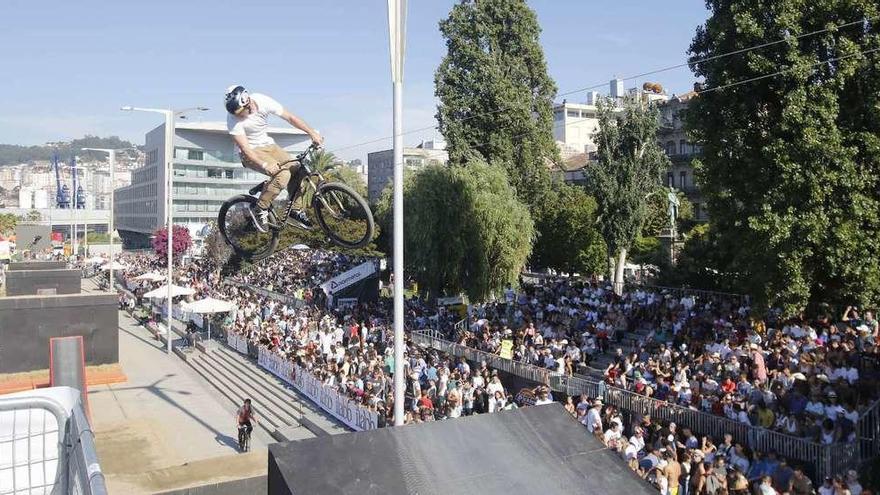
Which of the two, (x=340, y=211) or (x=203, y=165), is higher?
(x=203, y=165)

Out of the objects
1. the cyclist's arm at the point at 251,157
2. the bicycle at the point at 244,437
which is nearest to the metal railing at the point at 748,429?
the bicycle at the point at 244,437

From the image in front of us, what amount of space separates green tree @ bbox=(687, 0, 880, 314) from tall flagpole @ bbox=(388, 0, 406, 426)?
10794 millimetres

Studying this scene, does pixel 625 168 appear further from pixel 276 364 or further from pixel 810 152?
pixel 276 364

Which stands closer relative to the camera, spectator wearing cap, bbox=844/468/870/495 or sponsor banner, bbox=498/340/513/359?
spectator wearing cap, bbox=844/468/870/495

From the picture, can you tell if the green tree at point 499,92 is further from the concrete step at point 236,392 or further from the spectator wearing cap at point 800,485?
the spectator wearing cap at point 800,485

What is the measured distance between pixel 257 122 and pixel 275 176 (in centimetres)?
76

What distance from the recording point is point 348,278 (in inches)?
1351

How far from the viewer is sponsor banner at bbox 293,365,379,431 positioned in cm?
1844

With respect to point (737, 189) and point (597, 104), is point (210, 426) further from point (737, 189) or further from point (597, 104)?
point (597, 104)

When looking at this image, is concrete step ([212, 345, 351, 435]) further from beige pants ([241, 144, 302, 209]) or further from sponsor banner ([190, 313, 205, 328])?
beige pants ([241, 144, 302, 209])

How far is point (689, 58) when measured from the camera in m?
20.3

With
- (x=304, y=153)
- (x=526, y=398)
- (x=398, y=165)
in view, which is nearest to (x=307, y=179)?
(x=304, y=153)

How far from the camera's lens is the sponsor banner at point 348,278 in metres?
33.6

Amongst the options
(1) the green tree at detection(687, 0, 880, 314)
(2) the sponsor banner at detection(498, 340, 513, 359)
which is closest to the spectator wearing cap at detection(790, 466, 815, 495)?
(1) the green tree at detection(687, 0, 880, 314)
